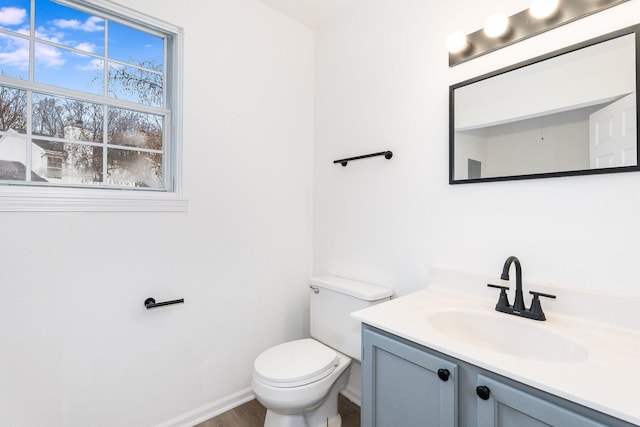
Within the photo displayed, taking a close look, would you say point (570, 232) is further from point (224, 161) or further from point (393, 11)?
point (224, 161)

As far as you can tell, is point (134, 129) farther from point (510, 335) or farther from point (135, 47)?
point (510, 335)

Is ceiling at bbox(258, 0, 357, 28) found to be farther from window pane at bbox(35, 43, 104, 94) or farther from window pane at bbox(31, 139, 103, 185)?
window pane at bbox(31, 139, 103, 185)

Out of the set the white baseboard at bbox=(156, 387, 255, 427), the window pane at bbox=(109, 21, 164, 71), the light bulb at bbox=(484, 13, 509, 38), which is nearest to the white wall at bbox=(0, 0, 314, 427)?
the white baseboard at bbox=(156, 387, 255, 427)

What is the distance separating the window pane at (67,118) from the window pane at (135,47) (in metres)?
0.32

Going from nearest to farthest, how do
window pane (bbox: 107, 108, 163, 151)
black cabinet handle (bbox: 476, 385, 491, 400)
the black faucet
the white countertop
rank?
1. the white countertop
2. black cabinet handle (bbox: 476, 385, 491, 400)
3. the black faucet
4. window pane (bbox: 107, 108, 163, 151)

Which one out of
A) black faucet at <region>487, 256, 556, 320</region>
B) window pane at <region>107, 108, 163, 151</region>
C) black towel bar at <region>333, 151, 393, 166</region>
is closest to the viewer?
black faucet at <region>487, 256, 556, 320</region>

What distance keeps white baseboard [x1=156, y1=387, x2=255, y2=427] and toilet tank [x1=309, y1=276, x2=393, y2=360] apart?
571 mm

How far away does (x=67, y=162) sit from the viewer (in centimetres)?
149

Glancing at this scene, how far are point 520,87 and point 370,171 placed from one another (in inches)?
32.8

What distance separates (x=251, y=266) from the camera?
6.51 ft

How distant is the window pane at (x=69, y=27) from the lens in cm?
145

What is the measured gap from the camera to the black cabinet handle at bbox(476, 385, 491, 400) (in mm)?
858

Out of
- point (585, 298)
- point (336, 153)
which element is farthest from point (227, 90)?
point (585, 298)

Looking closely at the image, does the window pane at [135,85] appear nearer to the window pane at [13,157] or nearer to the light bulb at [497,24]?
the window pane at [13,157]
